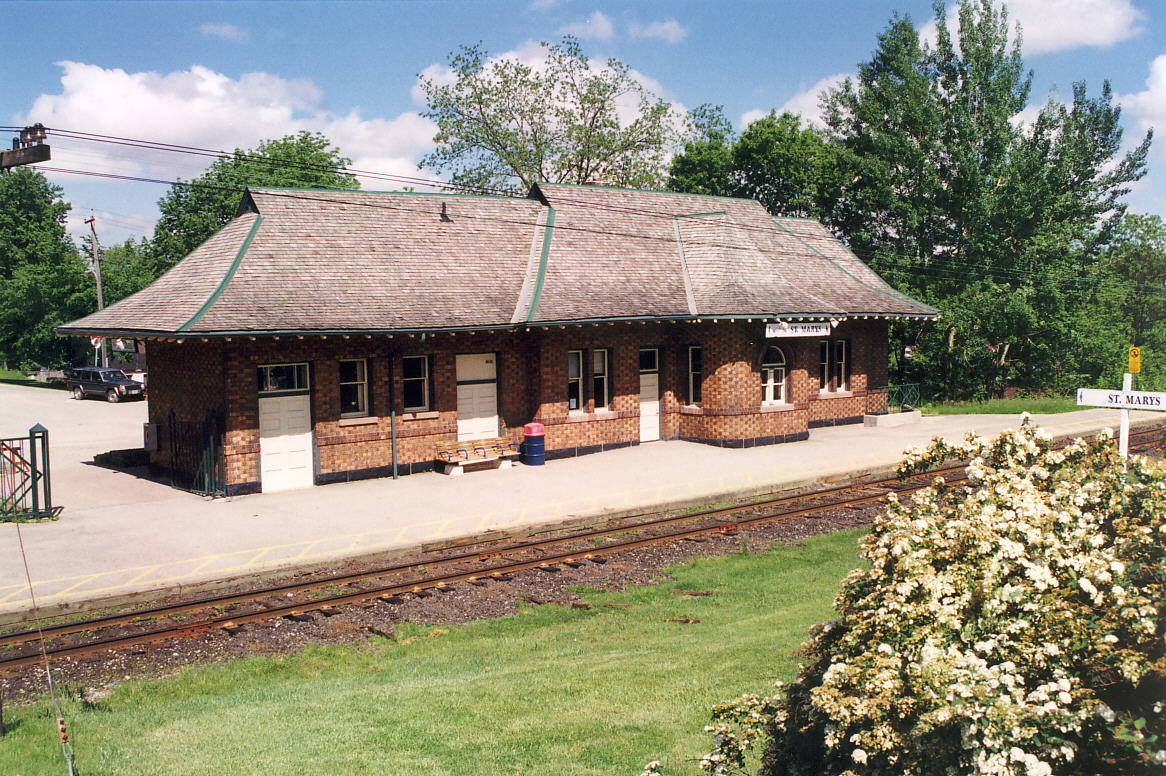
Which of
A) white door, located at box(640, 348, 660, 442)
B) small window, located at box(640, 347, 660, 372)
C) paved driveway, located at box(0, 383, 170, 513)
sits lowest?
paved driveway, located at box(0, 383, 170, 513)

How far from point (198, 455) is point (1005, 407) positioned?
93.6 feet

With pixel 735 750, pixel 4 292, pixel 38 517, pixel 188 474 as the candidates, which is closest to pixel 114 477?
pixel 188 474

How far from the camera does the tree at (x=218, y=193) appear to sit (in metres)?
52.7

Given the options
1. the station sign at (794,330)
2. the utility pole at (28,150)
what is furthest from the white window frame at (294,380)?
the station sign at (794,330)

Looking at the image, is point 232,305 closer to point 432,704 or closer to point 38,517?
point 38,517

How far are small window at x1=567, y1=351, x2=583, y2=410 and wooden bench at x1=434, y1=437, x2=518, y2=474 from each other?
2.32 meters

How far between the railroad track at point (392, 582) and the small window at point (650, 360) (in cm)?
785

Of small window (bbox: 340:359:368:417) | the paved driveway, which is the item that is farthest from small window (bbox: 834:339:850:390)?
the paved driveway

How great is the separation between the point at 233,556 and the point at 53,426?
2402 cm

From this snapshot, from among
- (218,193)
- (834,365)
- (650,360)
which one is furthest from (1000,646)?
(218,193)

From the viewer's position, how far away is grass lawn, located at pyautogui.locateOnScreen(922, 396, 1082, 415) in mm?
33031

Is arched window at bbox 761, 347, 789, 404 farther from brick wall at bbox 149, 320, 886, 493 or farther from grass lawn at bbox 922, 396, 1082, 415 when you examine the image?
grass lawn at bbox 922, 396, 1082, 415

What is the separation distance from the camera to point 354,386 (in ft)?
67.2

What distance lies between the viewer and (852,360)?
29156 mm
